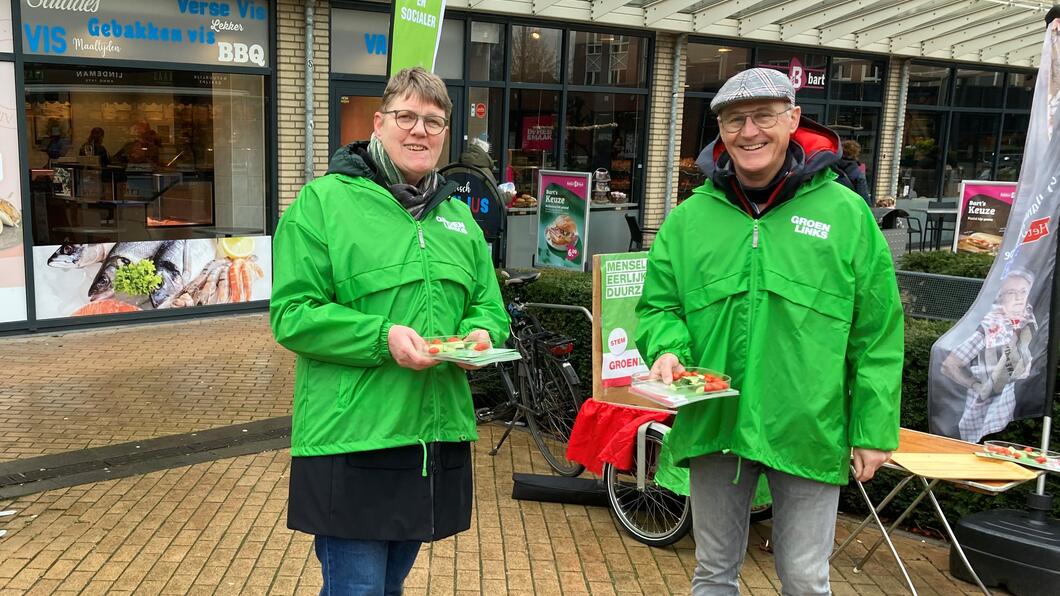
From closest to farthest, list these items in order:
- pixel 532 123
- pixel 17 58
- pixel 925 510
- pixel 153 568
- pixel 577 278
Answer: pixel 153 568 < pixel 925 510 < pixel 577 278 < pixel 17 58 < pixel 532 123

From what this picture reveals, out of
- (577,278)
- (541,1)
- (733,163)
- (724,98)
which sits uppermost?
(541,1)

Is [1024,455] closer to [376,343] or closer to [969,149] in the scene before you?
[376,343]

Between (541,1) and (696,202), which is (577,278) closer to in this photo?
(696,202)

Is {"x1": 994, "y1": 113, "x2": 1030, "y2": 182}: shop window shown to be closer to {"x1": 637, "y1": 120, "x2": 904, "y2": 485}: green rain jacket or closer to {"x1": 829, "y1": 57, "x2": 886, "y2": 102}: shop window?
{"x1": 829, "y1": 57, "x2": 886, "y2": 102}: shop window

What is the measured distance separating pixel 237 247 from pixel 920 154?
42.9ft

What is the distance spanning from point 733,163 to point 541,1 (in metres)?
8.68

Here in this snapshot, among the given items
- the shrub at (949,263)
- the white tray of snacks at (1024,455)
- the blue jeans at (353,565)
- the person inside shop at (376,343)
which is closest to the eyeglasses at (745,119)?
the person inside shop at (376,343)

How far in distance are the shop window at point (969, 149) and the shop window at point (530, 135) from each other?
9.34 metres

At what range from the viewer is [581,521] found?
4.73 metres

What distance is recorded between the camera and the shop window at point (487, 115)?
11.3 m

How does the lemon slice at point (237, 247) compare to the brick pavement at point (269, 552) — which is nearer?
the brick pavement at point (269, 552)

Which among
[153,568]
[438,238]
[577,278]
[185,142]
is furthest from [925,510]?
[185,142]

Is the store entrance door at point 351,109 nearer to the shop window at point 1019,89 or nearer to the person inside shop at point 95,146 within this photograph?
the person inside shop at point 95,146

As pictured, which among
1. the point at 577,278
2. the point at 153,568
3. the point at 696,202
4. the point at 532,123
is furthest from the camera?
the point at 532,123
